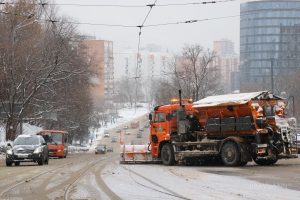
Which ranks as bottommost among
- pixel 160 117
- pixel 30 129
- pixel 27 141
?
pixel 27 141

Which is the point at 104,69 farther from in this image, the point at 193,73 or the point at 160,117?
the point at 160,117

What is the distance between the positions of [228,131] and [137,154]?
21.7 feet

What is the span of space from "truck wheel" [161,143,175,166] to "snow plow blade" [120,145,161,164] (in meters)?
1.74

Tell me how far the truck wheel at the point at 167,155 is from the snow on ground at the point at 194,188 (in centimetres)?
829

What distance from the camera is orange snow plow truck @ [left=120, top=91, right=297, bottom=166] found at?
Result: 2594 cm

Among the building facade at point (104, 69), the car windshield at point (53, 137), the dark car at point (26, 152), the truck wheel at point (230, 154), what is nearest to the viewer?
the truck wheel at point (230, 154)

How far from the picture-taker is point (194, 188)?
16500mm

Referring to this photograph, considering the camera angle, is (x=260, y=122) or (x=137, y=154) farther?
(x=137, y=154)

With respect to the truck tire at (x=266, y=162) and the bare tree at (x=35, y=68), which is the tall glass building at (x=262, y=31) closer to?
the bare tree at (x=35, y=68)

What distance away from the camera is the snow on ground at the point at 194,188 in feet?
47.6

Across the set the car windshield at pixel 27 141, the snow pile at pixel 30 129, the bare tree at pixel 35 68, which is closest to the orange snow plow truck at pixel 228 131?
the car windshield at pixel 27 141

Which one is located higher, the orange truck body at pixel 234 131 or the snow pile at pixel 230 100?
the snow pile at pixel 230 100

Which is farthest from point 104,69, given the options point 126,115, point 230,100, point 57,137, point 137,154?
point 230,100

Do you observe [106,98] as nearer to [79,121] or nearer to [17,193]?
[79,121]
